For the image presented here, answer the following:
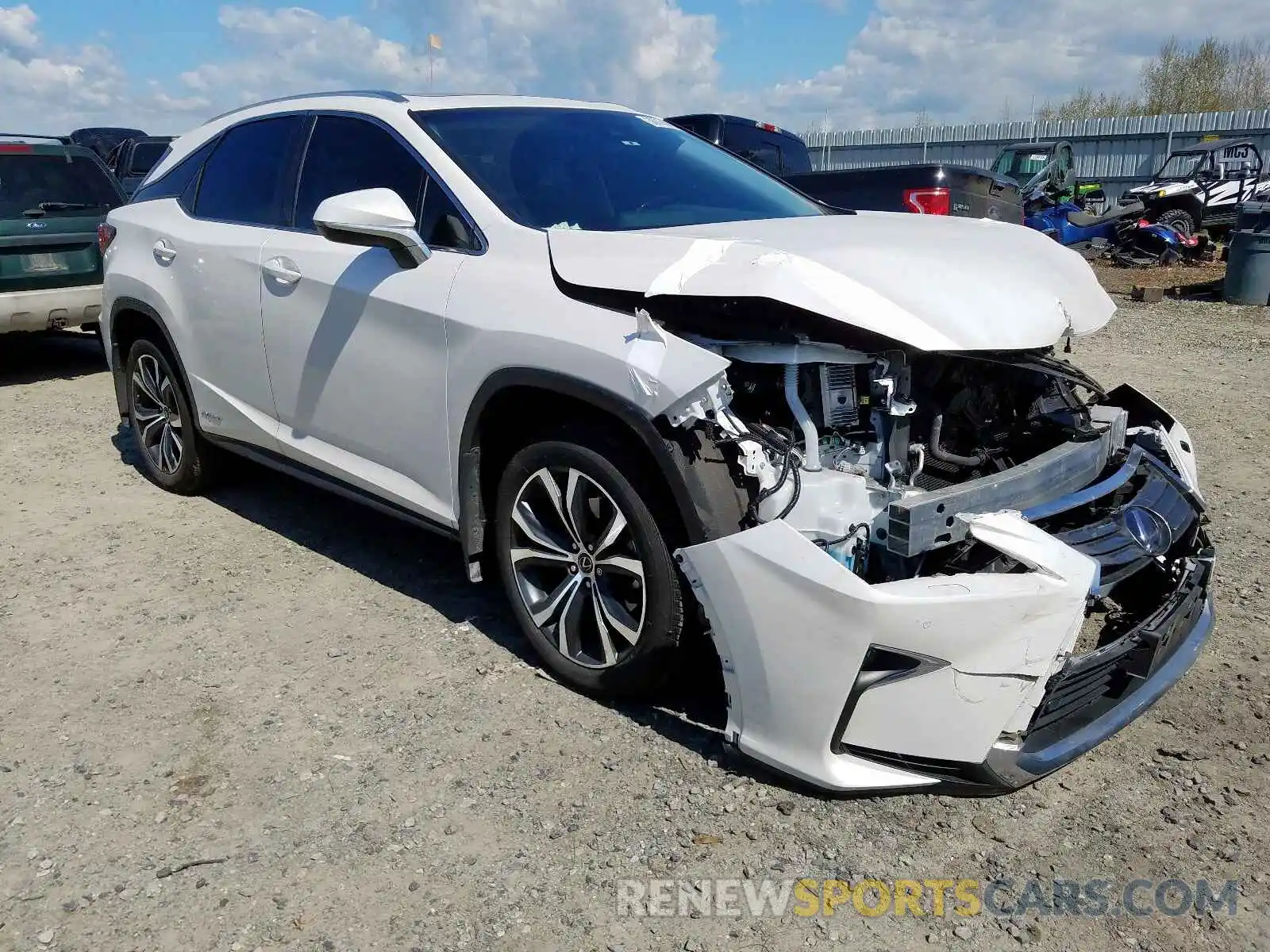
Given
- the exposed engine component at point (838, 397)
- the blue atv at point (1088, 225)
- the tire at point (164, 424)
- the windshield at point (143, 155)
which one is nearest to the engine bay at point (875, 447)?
the exposed engine component at point (838, 397)

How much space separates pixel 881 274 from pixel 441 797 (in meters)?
1.88

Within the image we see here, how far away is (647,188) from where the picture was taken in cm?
377

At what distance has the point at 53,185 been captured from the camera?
8742 mm

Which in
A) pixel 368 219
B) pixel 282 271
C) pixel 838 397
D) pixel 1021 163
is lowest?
pixel 838 397

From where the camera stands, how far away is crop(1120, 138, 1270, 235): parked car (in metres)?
15.8

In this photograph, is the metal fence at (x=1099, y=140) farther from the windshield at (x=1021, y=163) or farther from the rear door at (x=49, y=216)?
the rear door at (x=49, y=216)

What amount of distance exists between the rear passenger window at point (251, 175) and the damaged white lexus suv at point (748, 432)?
0.15 meters

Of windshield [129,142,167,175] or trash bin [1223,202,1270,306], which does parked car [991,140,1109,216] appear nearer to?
trash bin [1223,202,1270,306]

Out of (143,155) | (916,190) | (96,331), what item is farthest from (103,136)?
(916,190)

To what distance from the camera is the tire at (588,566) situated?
294 centimetres

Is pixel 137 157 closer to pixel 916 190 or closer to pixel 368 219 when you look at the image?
pixel 916 190

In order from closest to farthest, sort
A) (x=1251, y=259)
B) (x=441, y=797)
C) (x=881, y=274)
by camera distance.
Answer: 1. (x=881, y=274)
2. (x=441, y=797)
3. (x=1251, y=259)

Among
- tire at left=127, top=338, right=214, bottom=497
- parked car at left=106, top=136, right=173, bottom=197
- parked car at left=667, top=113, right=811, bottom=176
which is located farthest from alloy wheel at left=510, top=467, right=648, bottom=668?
parked car at left=106, top=136, right=173, bottom=197

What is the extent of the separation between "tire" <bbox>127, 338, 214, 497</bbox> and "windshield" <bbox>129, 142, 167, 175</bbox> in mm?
10790
